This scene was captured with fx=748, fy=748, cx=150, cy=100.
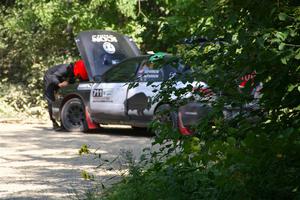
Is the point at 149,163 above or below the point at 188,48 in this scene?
below

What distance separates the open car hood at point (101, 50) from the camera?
1636cm

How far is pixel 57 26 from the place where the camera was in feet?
77.9

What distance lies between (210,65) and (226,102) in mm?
286

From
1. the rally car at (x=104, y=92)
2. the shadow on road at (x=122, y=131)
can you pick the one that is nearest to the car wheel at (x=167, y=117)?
the rally car at (x=104, y=92)

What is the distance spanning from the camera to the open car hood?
16.4 metres

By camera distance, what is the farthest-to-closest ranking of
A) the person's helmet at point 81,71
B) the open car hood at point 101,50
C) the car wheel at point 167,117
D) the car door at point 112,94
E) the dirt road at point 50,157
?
1. the person's helmet at point 81,71
2. the open car hood at point 101,50
3. the car door at point 112,94
4. the dirt road at point 50,157
5. the car wheel at point 167,117

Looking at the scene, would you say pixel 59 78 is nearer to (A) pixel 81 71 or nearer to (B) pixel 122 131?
(A) pixel 81 71

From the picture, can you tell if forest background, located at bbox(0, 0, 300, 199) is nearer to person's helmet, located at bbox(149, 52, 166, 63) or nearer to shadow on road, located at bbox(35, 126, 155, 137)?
person's helmet, located at bbox(149, 52, 166, 63)

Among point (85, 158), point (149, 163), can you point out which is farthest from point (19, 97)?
point (149, 163)

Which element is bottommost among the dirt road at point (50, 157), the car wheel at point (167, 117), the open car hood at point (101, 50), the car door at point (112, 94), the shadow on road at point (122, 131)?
the shadow on road at point (122, 131)

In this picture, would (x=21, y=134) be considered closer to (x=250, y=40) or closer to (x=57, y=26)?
(x=57, y=26)

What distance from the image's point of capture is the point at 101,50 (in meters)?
16.8

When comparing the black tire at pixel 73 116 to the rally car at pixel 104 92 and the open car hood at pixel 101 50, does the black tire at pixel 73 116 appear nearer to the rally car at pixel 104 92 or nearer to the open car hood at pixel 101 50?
the rally car at pixel 104 92

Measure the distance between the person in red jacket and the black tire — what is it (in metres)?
0.78
